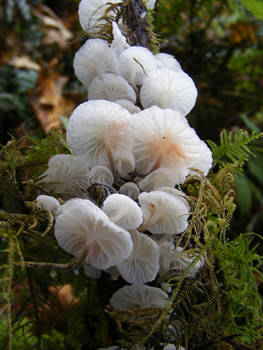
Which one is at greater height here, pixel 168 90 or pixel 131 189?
pixel 168 90

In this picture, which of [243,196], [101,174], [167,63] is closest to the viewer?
[101,174]

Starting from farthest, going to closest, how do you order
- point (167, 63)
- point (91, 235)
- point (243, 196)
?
point (243, 196)
point (167, 63)
point (91, 235)

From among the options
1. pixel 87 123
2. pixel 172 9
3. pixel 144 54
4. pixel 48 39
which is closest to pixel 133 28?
pixel 144 54

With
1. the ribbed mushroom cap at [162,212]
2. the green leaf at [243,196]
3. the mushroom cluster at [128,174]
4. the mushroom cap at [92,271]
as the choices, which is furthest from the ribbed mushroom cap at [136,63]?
the green leaf at [243,196]

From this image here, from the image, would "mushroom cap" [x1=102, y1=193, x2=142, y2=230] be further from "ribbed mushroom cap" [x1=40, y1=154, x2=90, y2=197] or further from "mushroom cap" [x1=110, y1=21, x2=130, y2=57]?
"mushroom cap" [x1=110, y1=21, x2=130, y2=57]

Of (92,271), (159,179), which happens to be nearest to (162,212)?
(159,179)

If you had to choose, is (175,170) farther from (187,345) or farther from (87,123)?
(187,345)

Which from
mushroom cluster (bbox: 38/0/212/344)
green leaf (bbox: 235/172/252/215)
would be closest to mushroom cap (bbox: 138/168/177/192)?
mushroom cluster (bbox: 38/0/212/344)

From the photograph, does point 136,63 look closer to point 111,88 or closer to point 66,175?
point 111,88
